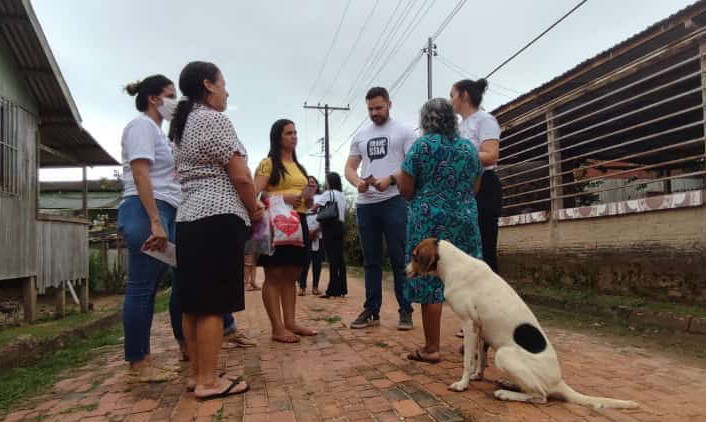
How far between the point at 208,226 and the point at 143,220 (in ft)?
2.29

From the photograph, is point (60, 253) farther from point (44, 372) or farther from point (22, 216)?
point (44, 372)

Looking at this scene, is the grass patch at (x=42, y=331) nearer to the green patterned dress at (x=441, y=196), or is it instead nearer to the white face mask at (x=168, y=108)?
the white face mask at (x=168, y=108)

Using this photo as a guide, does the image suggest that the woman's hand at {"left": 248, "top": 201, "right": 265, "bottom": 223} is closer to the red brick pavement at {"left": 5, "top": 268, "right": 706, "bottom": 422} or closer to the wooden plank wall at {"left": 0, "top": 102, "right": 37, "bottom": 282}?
the red brick pavement at {"left": 5, "top": 268, "right": 706, "bottom": 422}

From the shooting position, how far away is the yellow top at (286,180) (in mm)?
4340

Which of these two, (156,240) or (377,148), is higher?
(377,148)

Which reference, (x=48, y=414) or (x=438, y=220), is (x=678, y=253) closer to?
(x=438, y=220)

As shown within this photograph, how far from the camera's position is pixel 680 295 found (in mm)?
5965

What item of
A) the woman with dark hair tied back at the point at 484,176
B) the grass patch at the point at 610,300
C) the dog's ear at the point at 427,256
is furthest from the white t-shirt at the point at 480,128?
the grass patch at the point at 610,300

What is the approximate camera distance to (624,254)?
6.85m

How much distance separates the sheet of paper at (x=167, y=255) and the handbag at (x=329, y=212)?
4521 mm

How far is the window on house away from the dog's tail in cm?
698

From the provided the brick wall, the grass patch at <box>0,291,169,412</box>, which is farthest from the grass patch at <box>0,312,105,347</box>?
the brick wall

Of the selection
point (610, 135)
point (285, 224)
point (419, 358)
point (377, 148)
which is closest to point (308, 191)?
point (285, 224)

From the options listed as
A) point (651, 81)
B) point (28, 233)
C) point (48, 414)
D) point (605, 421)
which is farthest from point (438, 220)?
point (28, 233)
